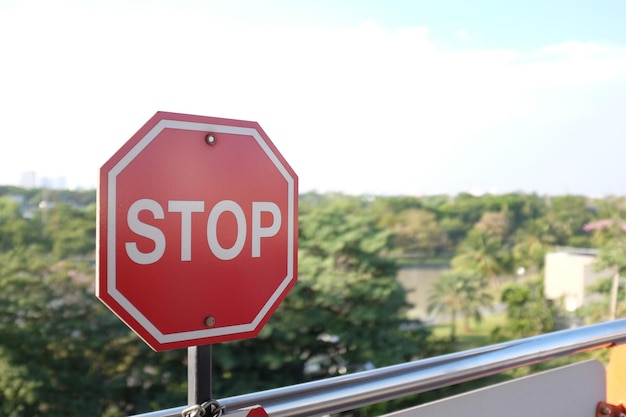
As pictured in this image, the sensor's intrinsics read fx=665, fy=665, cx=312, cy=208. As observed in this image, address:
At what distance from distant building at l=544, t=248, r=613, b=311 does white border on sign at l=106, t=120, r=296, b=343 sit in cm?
1811

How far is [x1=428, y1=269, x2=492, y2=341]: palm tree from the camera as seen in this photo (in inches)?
690

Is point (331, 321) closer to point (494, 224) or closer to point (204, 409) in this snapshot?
point (494, 224)

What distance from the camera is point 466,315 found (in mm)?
17906

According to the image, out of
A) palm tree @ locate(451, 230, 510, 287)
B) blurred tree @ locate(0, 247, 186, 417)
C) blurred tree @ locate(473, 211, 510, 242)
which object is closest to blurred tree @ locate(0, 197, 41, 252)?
blurred tree @ locate(0, 247, 186, 417)

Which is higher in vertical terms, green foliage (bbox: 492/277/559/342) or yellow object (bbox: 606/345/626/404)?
yellow object (bbox: 606/345/626/404)

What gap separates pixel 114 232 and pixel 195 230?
0.37 ft

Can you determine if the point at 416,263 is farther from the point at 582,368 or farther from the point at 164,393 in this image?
the point at 582,368

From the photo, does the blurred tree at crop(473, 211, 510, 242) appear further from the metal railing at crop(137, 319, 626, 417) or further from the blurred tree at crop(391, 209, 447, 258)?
the metal railing at crop(137, 319, 626, 417)

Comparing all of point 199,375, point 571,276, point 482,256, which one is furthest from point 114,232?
point 571,276

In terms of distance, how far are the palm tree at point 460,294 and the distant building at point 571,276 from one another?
2401mm

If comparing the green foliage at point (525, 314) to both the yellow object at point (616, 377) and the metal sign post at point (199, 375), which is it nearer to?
the yellow object at point (616, 377)

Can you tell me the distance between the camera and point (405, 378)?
116 cm

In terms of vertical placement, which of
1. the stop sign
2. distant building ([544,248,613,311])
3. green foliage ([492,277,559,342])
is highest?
the stop sign

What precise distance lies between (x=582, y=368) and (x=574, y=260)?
19619mm
